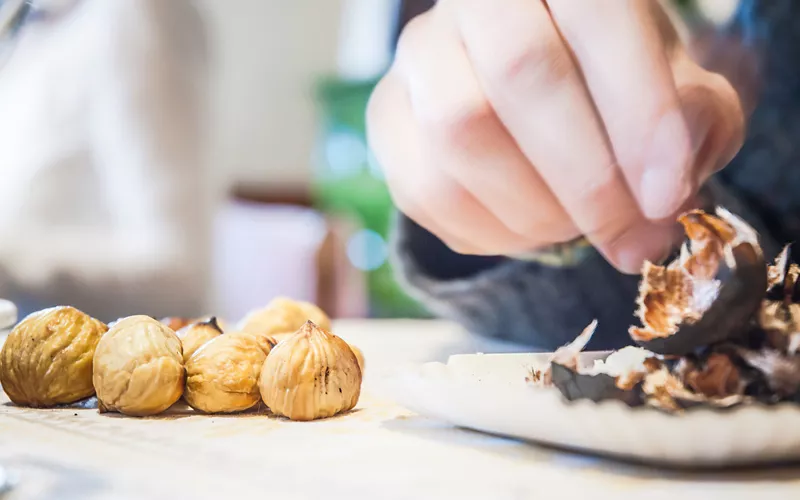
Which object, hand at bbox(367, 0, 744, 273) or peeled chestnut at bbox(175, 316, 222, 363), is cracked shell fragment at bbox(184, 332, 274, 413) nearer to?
peeled chestnut at bbox(175, 316, 222, 363)

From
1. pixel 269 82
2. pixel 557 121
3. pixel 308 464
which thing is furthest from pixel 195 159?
pixel 308 464

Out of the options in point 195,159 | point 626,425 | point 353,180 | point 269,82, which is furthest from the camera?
point 269,82

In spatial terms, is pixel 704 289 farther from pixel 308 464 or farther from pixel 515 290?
pixel 515 290

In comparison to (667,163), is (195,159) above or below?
above

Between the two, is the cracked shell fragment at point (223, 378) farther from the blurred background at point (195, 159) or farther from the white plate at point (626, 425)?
the blurred background at point (195, 159)

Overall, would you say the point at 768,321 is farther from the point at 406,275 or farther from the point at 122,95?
the point at 122,95

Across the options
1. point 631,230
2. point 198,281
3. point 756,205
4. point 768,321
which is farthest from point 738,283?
point 198,281

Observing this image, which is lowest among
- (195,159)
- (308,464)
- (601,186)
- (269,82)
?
(308,464)

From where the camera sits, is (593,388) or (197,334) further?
(197,334)
